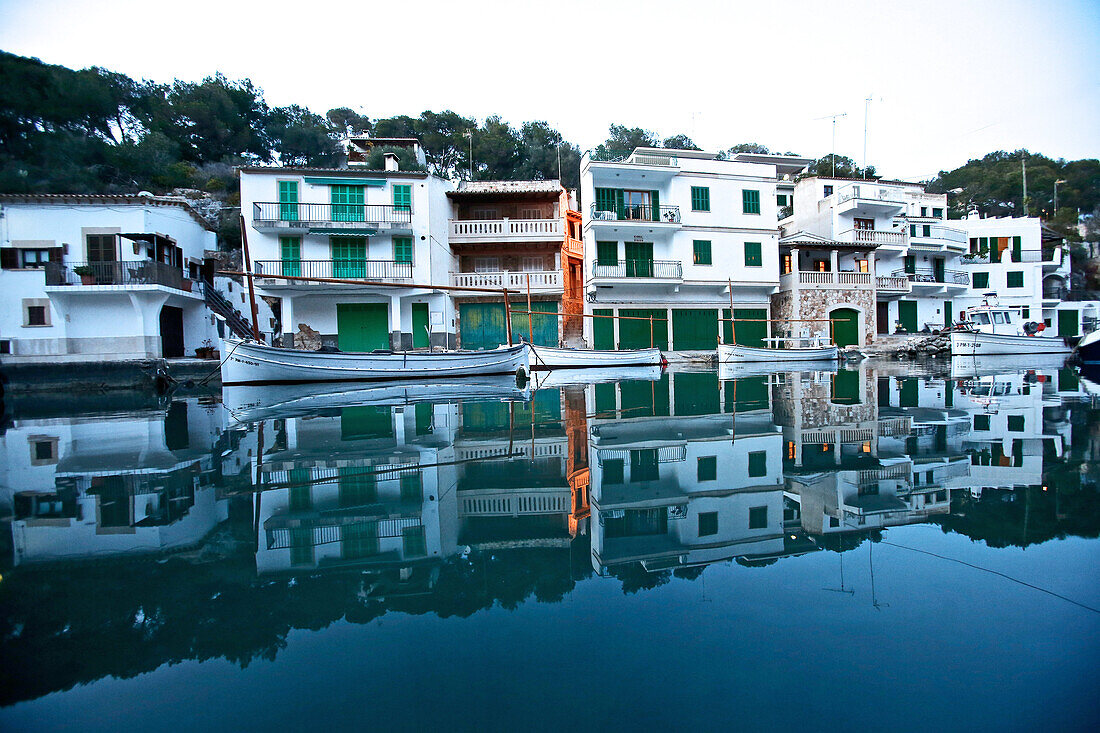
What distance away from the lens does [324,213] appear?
23750 millimetres

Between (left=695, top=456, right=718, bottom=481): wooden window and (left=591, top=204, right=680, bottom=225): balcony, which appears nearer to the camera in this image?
(left=695, top=456, right=718, bottom=481): wooden window

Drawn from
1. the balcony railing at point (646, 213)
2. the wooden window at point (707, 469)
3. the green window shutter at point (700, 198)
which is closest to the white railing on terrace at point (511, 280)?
the balcony railing at point (646, 213)

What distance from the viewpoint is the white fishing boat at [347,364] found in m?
15.9

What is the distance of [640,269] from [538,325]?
5459 mm

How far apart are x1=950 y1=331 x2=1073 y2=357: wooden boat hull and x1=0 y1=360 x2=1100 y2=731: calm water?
79.2 ft

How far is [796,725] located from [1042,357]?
33.3m

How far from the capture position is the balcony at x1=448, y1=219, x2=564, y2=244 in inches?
992

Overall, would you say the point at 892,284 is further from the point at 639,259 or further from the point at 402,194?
the point at 402,194

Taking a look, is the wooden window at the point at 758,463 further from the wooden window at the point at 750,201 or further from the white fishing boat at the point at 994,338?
the white fishing boat at the point at 994,338

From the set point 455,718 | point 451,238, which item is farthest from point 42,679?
point 451,238

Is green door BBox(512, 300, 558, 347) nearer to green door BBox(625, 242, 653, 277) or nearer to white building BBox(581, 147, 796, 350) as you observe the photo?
white building BBox(581, 147, 796, 350)

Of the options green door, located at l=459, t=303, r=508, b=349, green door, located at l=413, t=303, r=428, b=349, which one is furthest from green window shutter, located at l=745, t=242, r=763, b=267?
green door, located at l=413, t=303, r=428, b=349

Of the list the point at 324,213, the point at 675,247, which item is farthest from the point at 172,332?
the point at 675,247

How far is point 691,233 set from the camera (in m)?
26.9
